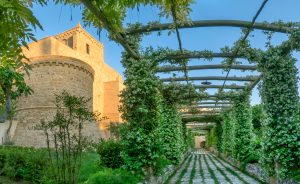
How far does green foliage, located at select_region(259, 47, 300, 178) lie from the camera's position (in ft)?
26.0

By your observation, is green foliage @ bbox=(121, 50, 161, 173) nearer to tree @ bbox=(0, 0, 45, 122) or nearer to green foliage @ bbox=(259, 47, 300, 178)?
green foliage @ bbox=(259, 47, 300, 178)

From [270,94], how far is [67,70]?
1980cm

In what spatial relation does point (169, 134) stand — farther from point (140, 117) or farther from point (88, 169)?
point (140, 117)

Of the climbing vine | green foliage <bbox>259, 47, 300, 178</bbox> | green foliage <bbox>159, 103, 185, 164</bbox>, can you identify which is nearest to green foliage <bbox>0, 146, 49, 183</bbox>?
the climbing vine

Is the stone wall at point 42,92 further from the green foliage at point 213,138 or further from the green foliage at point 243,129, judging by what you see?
the green foliage at point 243,129

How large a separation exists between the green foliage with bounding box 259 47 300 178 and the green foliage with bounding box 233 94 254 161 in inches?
244

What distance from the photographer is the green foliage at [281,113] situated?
26.0ft

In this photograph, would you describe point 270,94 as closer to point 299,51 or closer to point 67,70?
point 299,51

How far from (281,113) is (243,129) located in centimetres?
707

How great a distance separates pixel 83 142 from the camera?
611 cm

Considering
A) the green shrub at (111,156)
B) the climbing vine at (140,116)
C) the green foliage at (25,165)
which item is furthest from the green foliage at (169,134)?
the climbing vine at (140,116)

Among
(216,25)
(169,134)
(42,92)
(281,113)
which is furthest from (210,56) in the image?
(42,92)

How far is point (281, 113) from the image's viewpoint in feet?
26.9

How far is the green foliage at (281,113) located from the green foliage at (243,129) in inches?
244
